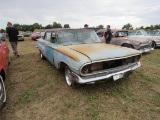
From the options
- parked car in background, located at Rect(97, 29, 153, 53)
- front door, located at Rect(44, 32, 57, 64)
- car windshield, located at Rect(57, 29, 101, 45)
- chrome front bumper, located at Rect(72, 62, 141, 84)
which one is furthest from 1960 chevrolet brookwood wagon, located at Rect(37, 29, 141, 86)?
parked car in background, located at Rect(97, 29, 153, 53)

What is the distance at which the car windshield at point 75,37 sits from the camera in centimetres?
423

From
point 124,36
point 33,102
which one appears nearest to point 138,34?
point 124,36

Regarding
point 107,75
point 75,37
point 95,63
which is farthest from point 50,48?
point 107,75

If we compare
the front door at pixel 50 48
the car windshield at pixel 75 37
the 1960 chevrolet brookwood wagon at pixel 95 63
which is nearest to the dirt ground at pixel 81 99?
the 1960 chevrolet brookwood wagon at pixel 95 63

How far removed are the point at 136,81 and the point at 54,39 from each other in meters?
2.85

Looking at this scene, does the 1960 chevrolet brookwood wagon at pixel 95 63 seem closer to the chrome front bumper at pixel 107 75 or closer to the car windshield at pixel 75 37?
the chrome front bumper at pixel 107 75

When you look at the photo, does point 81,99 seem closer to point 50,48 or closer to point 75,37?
point 75,37

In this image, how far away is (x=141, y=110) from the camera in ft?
9.25

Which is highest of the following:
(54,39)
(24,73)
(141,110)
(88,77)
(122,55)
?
(54,39)

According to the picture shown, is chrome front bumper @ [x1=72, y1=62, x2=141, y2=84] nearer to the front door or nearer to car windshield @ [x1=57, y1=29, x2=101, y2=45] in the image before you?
car windshield @ [x1=57, y1=29, x2=101, y2=45]

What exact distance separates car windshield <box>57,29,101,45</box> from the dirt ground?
3.99 feet

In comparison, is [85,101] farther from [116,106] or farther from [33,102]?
[33,102]

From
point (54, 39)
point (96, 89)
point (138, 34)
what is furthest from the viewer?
point (138, 34)

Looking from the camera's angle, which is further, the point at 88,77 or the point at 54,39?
the point at 54,39
